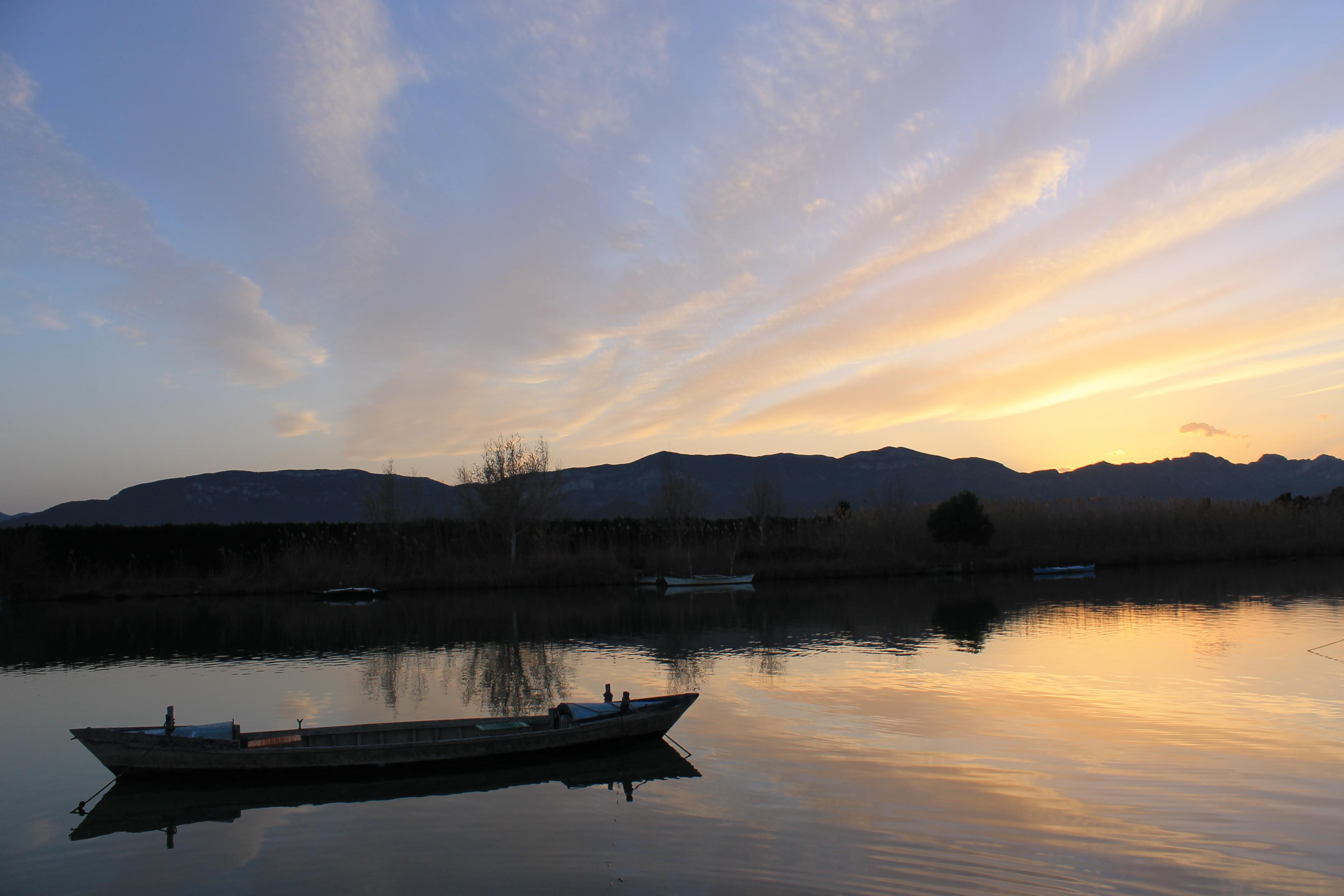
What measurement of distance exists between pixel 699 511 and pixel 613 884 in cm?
4941

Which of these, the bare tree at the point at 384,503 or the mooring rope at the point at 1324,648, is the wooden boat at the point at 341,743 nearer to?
the mooring rope at the point at 1324,648

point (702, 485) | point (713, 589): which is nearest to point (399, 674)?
point (713, 589)

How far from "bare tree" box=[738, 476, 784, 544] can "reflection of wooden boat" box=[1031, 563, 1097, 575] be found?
15.6 meters

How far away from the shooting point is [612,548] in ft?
151

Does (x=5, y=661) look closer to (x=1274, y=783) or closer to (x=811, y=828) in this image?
(x=811, y=828)

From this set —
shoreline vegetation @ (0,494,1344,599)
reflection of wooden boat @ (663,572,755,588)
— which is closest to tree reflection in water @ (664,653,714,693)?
reflection of wooden boat @ (663,572,755,588)

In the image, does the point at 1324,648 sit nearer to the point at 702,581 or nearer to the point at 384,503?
the point at 702,581

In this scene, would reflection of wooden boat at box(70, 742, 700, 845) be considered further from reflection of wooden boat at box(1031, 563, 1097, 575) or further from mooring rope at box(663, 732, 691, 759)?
reflection of wooden boat at box(1031, 563, 1097, 575)

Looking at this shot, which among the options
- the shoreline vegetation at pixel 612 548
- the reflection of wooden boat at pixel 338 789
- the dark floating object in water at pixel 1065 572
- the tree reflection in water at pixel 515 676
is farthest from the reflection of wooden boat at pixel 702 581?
the reflection of wooden boat at pixel 338 789

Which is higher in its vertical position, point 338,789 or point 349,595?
point 349,595

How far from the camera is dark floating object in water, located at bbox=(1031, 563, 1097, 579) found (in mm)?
40750

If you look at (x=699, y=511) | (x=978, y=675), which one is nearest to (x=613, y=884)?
(x=978, y=675)

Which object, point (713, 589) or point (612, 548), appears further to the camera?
point (612, 548)

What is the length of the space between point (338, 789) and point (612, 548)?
3592 centimetres
